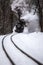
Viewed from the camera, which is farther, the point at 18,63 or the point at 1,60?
the point at 1,60

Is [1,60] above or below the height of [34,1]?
below

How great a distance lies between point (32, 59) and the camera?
486 cm

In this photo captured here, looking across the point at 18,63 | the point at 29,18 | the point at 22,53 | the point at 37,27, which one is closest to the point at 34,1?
the point at 29,18

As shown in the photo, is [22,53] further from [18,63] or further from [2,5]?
[2,5]

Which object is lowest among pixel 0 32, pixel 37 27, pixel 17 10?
pixel 0 32

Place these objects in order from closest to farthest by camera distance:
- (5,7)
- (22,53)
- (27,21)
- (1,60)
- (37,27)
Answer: (1,60), (22,53), (37,27), (27,21), (5,7)

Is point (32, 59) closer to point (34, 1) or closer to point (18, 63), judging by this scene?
point (18, 63)

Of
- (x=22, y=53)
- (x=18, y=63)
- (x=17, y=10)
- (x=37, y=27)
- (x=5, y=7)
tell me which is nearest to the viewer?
(x=18, y=63)

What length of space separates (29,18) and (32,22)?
49 cm

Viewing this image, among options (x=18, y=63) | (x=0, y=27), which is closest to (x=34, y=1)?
(x=0, y=27)

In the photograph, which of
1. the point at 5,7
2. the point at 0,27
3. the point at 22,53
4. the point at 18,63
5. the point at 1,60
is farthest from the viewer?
the point at 5,7

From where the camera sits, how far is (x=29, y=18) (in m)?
13.7

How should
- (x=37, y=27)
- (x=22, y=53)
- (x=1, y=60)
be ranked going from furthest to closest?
(x=37, y=27)
(x=22, y=53)
(x=1, y=60)

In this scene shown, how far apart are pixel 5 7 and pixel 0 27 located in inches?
123
